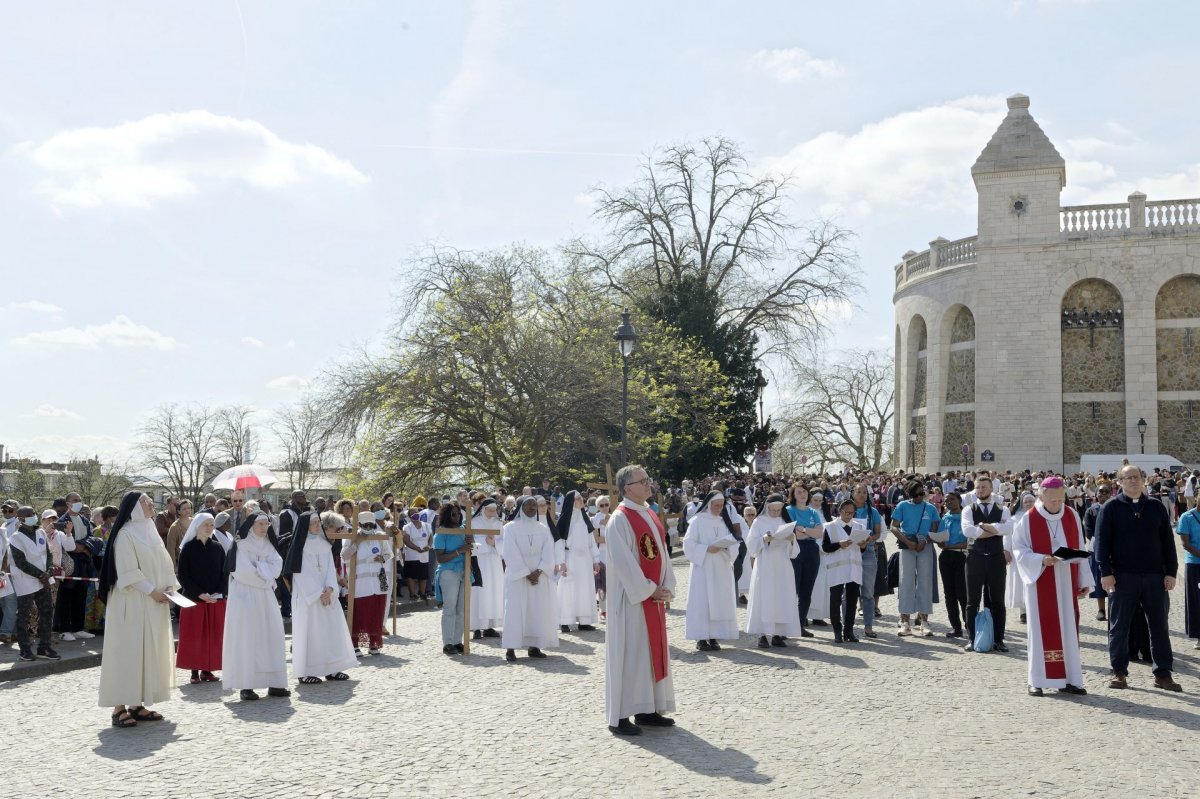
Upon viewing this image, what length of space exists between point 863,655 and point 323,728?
610 centimetres

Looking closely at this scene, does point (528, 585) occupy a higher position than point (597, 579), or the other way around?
point (528, 585)

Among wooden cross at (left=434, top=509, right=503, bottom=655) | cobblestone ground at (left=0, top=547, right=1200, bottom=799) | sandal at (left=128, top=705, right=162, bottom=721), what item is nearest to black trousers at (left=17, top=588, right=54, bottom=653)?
cobblestone ground at (left=0, top=547, right=1200, bottom=799)

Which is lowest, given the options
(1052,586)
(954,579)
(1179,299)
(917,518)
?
(954,579)

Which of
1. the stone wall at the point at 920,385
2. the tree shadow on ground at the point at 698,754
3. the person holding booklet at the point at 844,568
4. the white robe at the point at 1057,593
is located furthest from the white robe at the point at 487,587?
the stone wall at the point at 920,385

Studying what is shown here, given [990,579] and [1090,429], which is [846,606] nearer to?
[990,579]

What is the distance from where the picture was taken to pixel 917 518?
14039mm

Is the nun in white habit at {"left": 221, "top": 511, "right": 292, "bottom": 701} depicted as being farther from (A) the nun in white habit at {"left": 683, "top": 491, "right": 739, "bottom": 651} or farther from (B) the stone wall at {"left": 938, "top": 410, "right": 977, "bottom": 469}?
(B) the stone wall at {"left": 938, "top": 410, "right": 977, "bottom": 469}

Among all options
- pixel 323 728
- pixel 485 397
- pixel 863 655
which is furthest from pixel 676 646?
pixel 485 397

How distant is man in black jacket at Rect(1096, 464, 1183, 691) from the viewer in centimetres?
1013

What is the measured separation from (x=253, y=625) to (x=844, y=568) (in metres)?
6.81

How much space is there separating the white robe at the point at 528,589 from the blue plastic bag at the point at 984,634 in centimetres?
469

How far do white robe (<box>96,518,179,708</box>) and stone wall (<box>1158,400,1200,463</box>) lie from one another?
3829 cm

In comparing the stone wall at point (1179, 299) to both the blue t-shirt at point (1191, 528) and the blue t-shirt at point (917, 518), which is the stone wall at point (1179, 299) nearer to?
the blue t-shirt at point (917, 518)

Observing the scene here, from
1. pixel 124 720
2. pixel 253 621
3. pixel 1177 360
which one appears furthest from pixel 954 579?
pixel 1177 360
